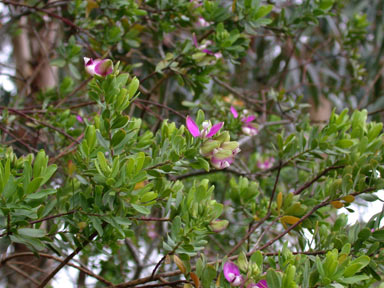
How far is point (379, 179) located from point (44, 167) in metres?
0.66

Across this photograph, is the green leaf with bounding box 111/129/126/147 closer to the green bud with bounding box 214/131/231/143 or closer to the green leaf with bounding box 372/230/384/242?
the green bud with bounding box 214/131/231/143

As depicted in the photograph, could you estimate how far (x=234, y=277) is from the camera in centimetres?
73

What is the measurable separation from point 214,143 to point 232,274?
0.72 feet

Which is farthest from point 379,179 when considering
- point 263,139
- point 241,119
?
point 263,139

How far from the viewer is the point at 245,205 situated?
3.86ft

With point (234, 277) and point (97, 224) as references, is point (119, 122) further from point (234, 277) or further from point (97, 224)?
point (234, 277)

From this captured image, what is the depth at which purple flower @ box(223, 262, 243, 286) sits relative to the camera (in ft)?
2.37

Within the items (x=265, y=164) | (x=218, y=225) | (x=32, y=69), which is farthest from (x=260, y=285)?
(x=32, y=69)

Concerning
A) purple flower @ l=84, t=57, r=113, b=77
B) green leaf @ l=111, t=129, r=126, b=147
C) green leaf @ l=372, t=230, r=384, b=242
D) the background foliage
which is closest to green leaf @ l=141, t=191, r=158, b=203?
the background foliage

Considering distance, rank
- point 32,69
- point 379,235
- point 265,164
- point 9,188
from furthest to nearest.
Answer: point 32,69 → point 265,164 → point 379,235 → point 9,188

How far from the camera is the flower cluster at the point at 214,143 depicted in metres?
0.74

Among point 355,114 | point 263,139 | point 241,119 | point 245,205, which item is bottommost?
point 263,139

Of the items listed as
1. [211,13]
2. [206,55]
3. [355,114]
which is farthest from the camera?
[211,13]

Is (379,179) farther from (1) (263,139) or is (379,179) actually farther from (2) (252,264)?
(1) (263,139)
